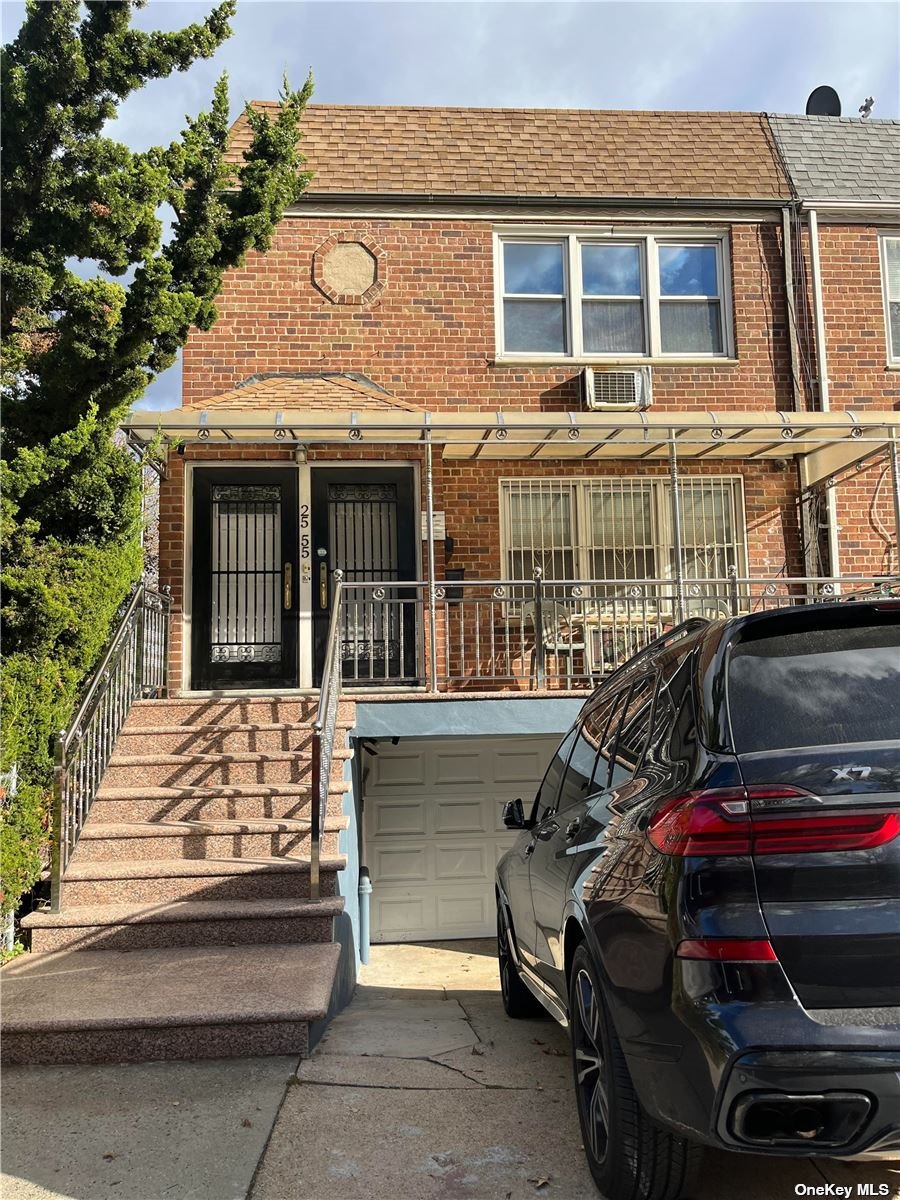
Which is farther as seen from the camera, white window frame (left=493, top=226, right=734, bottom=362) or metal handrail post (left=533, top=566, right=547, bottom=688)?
white window frame (left=493, top=226, right=734, bottom=362)

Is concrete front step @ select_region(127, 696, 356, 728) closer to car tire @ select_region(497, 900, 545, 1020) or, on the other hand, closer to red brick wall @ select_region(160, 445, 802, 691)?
red brick wall @ select_region(160, 445, 802, 691)

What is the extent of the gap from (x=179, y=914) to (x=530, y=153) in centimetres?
913

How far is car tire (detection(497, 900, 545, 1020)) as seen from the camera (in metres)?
5.10

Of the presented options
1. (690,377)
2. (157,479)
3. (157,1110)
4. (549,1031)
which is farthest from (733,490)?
(157,1110)

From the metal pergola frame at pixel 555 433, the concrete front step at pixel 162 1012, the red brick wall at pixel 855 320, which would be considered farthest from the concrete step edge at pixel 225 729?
the red brick wall at pixel 855 320

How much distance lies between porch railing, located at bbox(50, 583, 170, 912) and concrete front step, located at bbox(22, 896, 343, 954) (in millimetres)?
283

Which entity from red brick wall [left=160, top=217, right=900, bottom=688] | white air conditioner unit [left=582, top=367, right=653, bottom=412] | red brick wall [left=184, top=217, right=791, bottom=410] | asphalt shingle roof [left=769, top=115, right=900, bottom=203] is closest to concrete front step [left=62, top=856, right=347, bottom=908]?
red brick wall [left=160, top=217, right=900, bottom=688]

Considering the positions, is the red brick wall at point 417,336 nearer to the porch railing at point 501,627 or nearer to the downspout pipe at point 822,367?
the downspout pipe at point 822,367

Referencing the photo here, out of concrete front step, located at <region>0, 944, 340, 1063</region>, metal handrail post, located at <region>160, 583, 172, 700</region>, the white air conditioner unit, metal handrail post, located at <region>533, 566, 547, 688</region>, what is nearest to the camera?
concrete front step, located at <region>0, 944, 340, 1063</region>

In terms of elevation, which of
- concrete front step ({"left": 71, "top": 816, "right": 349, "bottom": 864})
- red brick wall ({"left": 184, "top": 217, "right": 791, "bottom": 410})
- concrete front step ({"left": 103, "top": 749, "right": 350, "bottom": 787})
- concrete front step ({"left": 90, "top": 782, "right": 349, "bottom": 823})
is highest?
red brick wall ({"left": 184, "top": 217, "right": 791, "bottom": 410})

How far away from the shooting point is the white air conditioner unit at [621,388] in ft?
32.8

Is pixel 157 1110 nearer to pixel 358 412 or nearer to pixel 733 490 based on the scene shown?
pixel 358 412

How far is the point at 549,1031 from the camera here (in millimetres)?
4961

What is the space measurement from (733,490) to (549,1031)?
6.91 m
